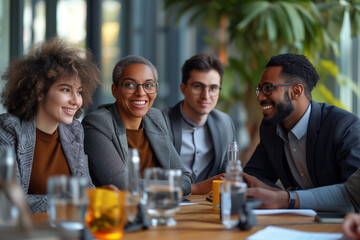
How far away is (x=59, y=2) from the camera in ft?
16.4

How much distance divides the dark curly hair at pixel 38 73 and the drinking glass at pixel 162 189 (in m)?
0.94

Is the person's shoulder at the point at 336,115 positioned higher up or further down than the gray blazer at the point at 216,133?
higher up

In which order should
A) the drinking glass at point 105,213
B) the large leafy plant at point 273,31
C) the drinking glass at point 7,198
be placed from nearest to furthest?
the drinking glass at point 7,198, the drinking glass at point 105,213, the large leafy plant at point 273,31

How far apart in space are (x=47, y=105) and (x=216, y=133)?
1.42 metres

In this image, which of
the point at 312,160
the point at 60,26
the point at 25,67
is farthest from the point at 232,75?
the point at 25,67

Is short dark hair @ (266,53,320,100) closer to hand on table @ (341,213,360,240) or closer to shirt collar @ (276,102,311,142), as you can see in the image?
shirt collar @ (276,102,311,142)

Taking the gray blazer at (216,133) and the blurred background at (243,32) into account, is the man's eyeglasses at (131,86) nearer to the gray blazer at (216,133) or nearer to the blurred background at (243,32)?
the gray blazer at (216,133)

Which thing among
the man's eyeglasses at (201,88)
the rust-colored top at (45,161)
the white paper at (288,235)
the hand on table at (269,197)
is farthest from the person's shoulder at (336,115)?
the rust-colored top at (45,161)

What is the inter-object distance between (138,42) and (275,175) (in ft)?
16.1

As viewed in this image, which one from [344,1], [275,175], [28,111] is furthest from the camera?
[344,1]

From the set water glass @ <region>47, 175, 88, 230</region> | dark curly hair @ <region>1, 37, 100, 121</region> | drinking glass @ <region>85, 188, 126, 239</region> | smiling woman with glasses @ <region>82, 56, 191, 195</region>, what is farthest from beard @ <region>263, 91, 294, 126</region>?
water glass @ <region>47, 175, 88, 230</region>

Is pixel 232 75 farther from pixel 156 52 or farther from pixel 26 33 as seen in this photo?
pixel 156 52

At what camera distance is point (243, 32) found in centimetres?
469

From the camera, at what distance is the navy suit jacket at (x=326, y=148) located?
2082mm
